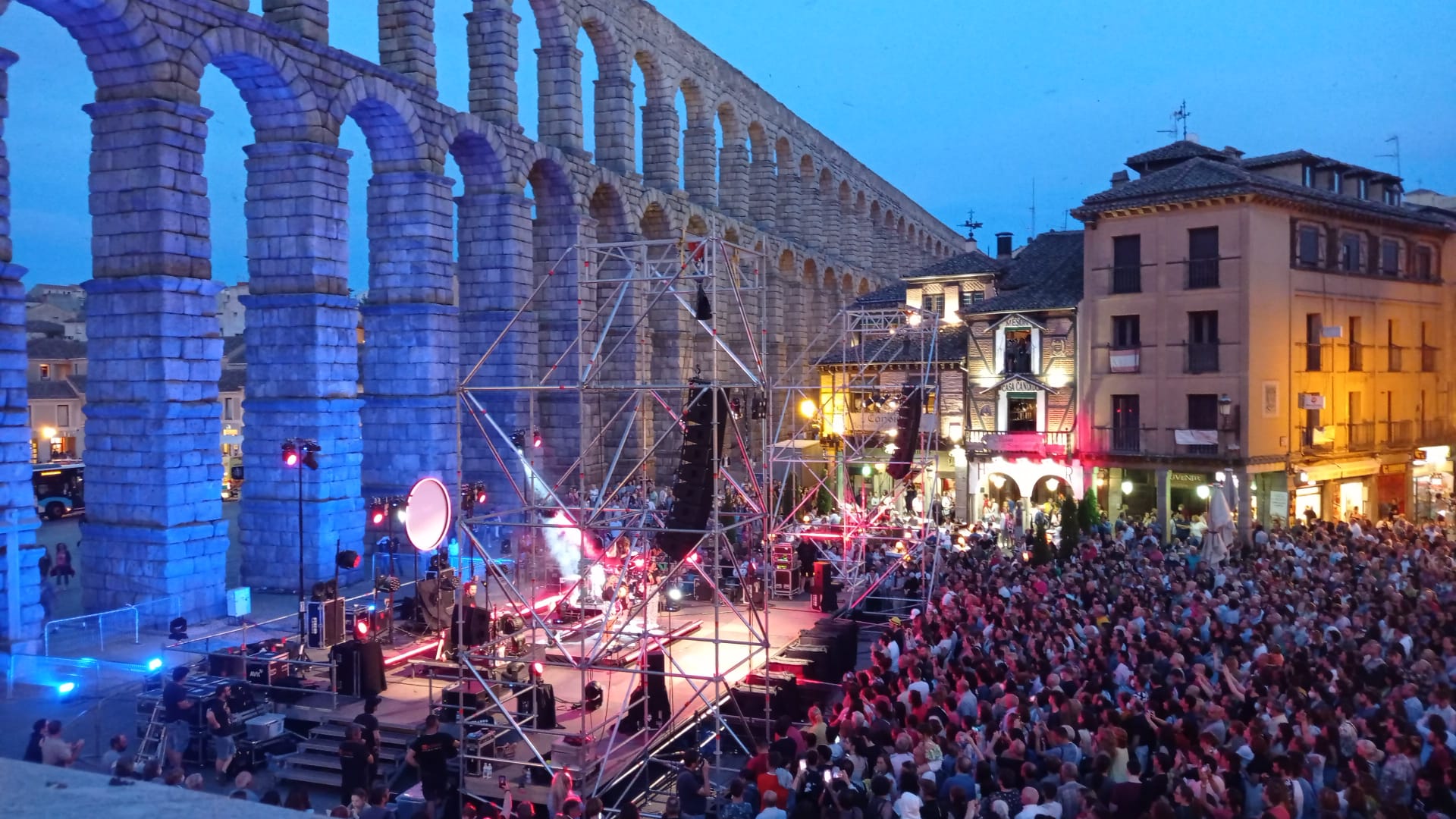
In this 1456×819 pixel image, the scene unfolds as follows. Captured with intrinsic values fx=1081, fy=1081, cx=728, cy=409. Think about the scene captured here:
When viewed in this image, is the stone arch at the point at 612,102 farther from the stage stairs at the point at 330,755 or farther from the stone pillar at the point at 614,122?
the stage stairs at the point at 330,755

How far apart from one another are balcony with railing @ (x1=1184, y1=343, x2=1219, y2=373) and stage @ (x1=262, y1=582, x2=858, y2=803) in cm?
1796

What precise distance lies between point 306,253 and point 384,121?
4.35m

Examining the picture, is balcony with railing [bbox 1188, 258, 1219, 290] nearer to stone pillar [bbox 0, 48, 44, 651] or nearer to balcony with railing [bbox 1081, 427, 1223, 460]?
balcony with railing [bbox 1081, 427, 1223, 460]

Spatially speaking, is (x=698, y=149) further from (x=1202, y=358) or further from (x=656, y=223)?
(x=1202, y=358)

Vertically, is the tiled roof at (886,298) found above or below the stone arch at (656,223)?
below

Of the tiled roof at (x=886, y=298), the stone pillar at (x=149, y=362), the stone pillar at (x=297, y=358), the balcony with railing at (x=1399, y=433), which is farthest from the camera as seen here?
the tiled roof at (x=886, y=298)

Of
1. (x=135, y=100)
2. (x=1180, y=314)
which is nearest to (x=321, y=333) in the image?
(x=135, y=100)

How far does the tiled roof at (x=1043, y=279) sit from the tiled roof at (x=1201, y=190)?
2.99 meters

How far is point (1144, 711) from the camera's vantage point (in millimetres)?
11016

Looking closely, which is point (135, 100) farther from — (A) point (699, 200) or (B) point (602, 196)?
(A) point (699, 200)

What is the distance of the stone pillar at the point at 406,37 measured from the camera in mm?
25203

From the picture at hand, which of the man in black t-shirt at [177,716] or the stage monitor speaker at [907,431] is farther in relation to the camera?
the stage monitor speaker at [907,431]

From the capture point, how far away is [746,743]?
1449cm

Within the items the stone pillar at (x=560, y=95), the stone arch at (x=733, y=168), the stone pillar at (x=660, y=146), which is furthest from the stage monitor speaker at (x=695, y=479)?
the stone arch at (x=733, y=168)
